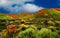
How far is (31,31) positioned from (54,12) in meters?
18.3

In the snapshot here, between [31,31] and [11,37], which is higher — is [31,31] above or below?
above

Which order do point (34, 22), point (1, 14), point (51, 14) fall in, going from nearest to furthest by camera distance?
point (34, 22), point (51, 14), point (1, 14)

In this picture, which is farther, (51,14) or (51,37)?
(51,14)

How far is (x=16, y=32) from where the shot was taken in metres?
36.2

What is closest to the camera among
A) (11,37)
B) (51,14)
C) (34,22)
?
(11,37)

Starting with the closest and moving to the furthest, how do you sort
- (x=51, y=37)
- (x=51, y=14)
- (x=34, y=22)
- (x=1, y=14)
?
(x=51, y=37) < (x=34, y=22) < (x=51, y=14) < (x=1, y=14)

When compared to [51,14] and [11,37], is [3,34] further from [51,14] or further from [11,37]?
[51,14]

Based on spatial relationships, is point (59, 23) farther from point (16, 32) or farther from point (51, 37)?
point (51, 37)

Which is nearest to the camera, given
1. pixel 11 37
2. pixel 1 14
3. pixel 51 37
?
pixel 51 37

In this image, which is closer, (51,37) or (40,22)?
(51,37)

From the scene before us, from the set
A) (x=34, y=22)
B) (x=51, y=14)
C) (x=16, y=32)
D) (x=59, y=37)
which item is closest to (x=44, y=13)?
(x=51, y=14)

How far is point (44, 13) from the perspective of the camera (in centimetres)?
4797

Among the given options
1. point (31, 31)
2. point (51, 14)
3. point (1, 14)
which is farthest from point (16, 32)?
point (1, 14)

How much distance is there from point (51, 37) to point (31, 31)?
2.38m
